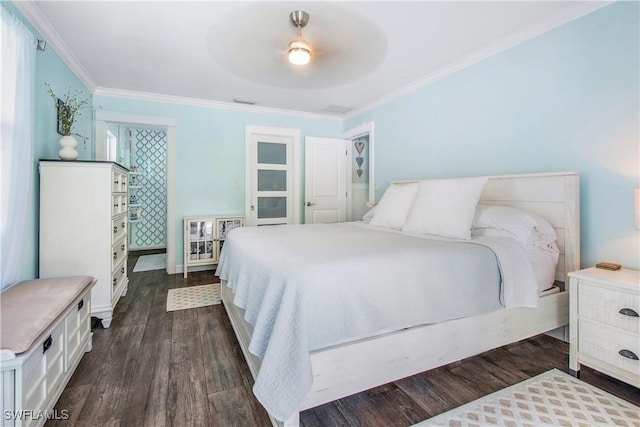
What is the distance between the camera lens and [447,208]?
7.48ft

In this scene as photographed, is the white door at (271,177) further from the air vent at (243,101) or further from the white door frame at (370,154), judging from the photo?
the white door frame at (370,154)

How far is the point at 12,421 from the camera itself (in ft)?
3.72

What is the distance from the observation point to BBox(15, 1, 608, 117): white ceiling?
2.13m

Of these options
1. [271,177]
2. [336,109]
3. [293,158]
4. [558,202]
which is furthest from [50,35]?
[558,202]

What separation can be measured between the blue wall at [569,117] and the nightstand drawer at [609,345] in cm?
56

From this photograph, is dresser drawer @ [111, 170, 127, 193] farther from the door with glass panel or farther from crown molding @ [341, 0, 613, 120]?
crown molding @ [341, 0, 613, 120]

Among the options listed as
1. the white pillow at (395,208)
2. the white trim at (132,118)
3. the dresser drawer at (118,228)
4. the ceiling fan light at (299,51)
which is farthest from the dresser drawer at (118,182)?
the white pillow at (395,208)

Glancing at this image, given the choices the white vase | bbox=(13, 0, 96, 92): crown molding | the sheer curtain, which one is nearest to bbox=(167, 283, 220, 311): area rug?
the sheer curtain

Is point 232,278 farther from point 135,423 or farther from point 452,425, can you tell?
point 452,425

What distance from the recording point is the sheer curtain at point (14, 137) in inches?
65.3

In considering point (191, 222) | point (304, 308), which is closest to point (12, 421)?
point (304, 308)

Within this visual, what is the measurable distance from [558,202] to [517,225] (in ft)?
1.27

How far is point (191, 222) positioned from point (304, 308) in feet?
10.7

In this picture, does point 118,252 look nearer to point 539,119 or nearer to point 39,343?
point 39,343
